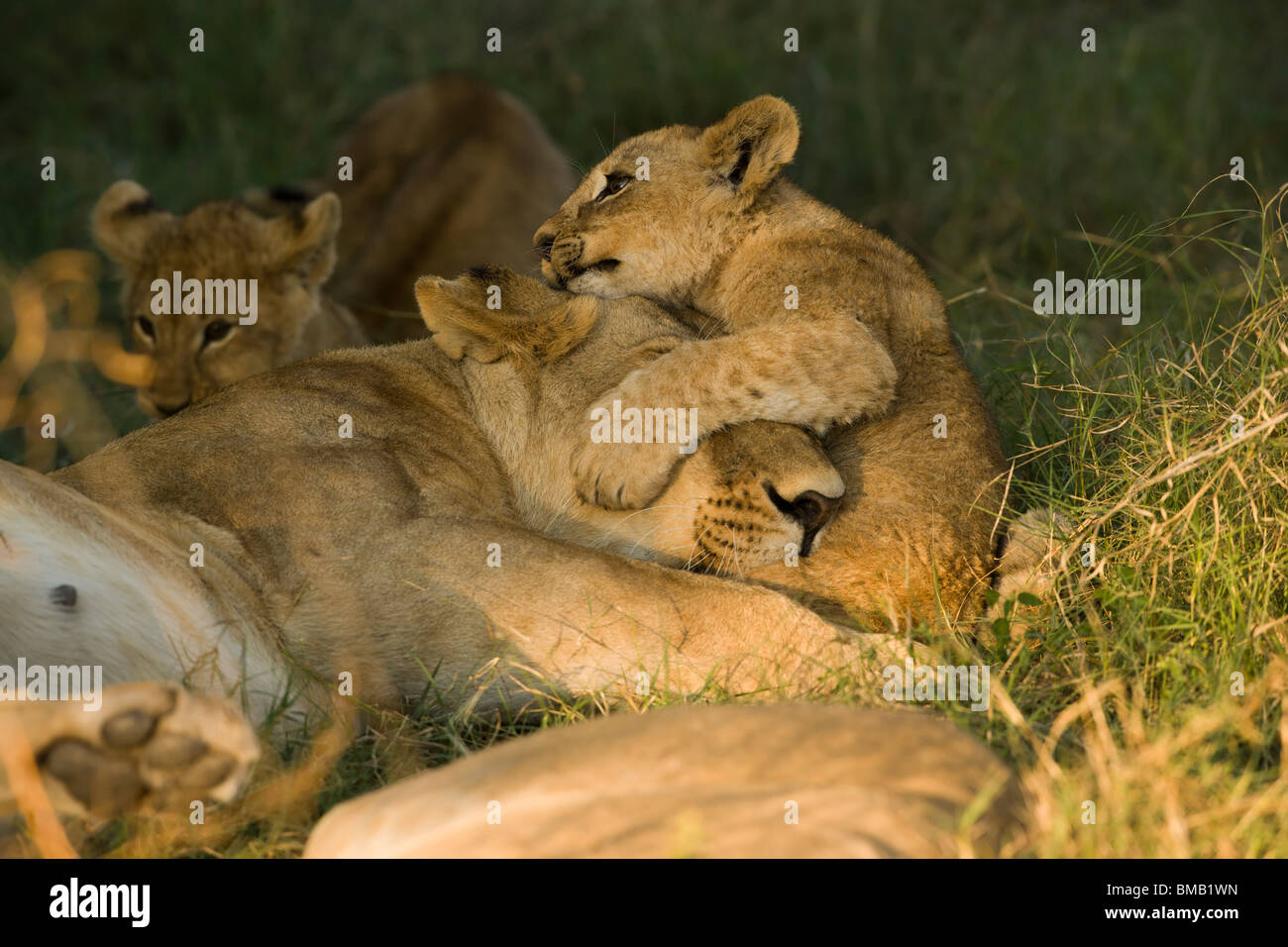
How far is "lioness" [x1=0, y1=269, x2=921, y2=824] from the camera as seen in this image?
8.55 feet

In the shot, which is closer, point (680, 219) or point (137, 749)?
point (137, 749)

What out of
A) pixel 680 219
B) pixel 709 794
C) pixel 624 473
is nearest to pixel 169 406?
pixel 680 219

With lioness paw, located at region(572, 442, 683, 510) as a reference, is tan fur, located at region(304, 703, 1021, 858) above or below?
below

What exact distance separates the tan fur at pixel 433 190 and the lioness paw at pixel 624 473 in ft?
6.49

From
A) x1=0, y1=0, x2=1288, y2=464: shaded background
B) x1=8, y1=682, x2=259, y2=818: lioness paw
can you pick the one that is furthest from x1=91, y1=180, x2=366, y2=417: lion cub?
x1=8, y1=682, x2=259, y2=818: lioness paw

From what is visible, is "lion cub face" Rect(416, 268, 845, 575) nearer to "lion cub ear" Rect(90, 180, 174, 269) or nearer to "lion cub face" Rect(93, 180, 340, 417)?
"lion cub face" Rect(93, 180, 340, 417)

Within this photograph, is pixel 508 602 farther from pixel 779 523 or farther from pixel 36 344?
pixel 36 344

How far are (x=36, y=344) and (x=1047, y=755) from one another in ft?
11.6

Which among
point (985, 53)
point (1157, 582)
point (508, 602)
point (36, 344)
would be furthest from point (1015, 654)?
point (985, 53)

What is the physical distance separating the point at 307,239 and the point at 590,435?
1.95 m

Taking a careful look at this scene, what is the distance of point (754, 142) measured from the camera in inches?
141

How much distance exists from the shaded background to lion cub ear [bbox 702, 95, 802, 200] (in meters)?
1.88

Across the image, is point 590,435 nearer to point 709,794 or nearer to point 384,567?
point 384,567

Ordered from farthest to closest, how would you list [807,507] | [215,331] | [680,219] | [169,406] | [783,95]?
[783,95] → [215,331] → [169,406] → [680,219] → [807,507]
